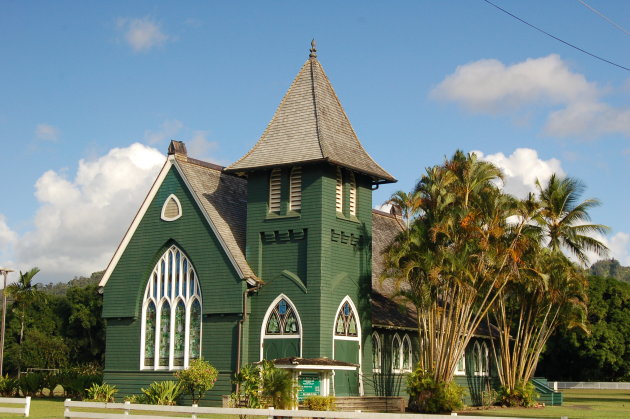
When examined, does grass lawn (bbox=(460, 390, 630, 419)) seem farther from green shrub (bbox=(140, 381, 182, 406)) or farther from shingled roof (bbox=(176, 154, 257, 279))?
green shrub (bbox=(140, 381, 182, 406))

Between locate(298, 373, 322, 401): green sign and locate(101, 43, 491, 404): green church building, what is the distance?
5 cm

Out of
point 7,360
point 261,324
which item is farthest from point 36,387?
point 7,360

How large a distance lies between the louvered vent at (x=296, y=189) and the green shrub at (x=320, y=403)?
870 cm

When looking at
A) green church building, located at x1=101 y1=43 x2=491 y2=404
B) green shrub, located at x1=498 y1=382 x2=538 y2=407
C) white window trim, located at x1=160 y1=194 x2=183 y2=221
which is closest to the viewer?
green church building, located at x1=101 y1=43 x2=491 y2=404

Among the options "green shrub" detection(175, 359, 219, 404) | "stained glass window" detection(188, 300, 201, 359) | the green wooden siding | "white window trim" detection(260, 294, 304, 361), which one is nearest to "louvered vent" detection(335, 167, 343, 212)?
"white window trim" detection(260, 294, 304, 361)

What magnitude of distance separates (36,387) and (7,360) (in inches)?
1703

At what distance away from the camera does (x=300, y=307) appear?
36.1 metres

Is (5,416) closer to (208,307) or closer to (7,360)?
(208,307)

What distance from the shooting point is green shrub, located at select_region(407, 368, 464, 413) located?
36531 millimetres

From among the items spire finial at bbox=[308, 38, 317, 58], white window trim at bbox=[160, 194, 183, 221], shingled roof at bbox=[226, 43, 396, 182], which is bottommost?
white window trim at bbox=[160, 194, 183, 221]

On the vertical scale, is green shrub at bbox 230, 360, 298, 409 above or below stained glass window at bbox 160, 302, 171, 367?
below

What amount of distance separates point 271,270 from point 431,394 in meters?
8.45

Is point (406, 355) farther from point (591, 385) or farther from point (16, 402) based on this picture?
point (591, 385)

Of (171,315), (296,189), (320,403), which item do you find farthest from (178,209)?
(320,403)
